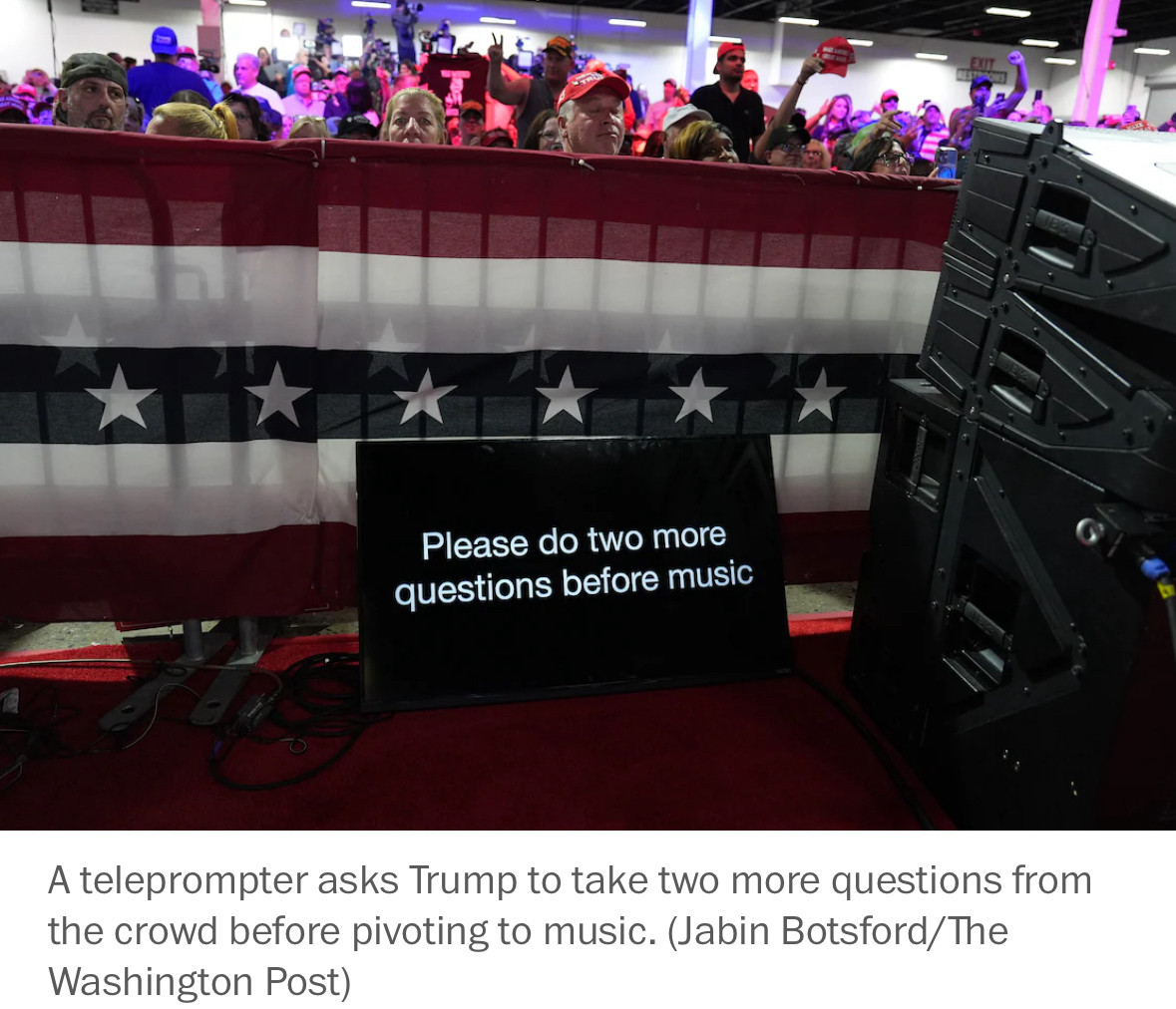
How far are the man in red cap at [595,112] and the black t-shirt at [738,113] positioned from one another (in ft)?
7.21

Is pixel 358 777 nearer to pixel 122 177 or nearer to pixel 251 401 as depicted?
pixel 251 401

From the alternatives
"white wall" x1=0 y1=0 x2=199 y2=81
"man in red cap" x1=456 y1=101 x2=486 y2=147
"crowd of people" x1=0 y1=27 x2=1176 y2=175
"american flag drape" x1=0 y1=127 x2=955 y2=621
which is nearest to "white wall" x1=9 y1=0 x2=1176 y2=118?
"white wall" x1=0 y1=0 x2=199 y2=81

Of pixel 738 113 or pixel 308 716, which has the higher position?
pixel 738 113

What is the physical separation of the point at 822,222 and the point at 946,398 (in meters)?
0.77

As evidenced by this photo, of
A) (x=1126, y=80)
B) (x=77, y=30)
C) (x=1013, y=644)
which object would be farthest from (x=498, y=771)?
(x=1126, y=80)

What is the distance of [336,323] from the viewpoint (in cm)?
239

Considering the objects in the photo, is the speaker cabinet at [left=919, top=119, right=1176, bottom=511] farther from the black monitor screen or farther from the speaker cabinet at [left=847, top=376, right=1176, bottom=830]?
the black monitor screen

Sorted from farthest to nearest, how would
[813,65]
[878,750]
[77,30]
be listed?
[77,30] < [813,65] < [878,750]

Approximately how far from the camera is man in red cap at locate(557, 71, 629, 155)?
3.21 metres

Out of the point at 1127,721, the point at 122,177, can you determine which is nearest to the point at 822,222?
the point at 1127,721

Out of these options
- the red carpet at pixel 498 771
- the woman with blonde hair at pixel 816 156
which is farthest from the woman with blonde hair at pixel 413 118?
the red carpet at pixel 498 771

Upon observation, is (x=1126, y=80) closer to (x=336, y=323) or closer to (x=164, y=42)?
(x=164, y=42)

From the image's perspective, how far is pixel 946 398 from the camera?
7.14 feet

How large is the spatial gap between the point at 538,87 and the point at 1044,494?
5065 millimetres
